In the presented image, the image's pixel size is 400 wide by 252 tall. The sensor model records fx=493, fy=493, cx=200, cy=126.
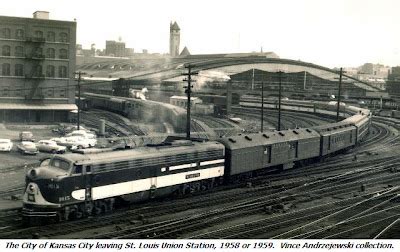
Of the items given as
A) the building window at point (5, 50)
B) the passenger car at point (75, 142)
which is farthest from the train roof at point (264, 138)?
the building window at point (5, 50)

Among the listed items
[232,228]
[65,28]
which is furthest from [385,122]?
[232,228]

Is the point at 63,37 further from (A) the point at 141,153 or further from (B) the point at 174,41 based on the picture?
(B) the point at 174,41

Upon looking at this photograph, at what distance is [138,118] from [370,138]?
32.1 metres

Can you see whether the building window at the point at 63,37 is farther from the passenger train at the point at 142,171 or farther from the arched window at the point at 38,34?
the passenger train at the point at 142,171

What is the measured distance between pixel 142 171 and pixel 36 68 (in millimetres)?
41373

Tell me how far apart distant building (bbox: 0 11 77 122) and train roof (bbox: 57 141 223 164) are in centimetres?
3721

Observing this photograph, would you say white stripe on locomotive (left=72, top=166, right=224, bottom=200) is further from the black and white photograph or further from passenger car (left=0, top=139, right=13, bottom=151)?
passenger car (left=0, top=139, right=13, bottom=151)

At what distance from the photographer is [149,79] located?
301ft

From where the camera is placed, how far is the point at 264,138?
3575 cm

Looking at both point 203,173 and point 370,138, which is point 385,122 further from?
point 203,173

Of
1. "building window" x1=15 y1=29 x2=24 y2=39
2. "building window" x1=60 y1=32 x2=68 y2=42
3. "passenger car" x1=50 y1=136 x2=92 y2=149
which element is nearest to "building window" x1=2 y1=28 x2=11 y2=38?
"building window" x1=15 y1=29 x2=24 y2=39

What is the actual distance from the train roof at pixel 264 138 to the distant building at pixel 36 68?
3393cm

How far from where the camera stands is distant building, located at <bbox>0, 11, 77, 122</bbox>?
59531mm

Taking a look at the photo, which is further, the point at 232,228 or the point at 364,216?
the point at 364,216
